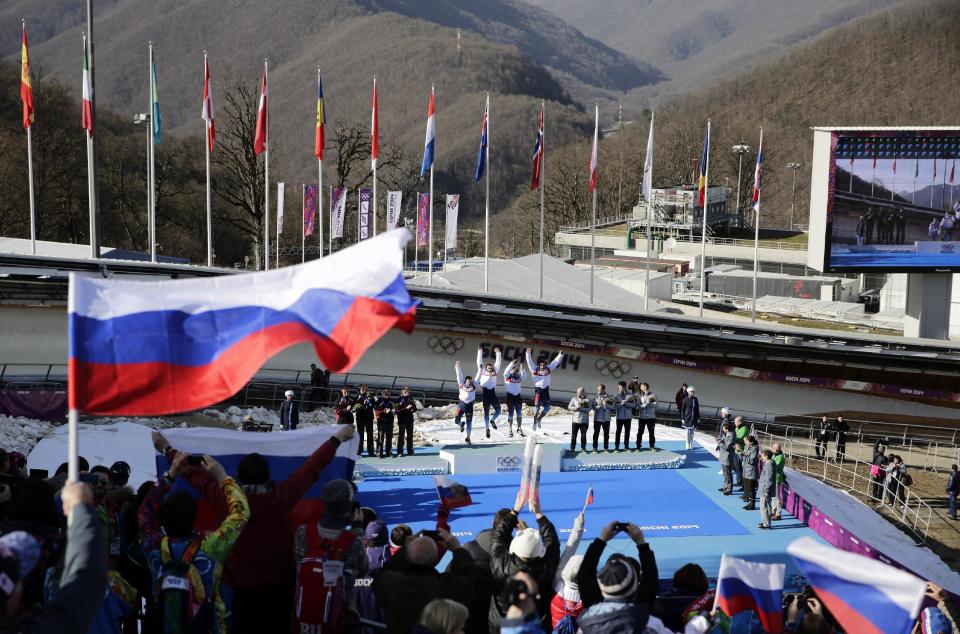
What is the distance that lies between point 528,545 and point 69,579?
9.90 feet

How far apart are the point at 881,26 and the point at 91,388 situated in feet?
606

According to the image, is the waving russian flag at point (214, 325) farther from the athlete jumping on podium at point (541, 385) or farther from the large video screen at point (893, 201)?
the large video screen at point (893, 201)

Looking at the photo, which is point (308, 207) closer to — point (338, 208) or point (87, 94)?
point (338, 208)

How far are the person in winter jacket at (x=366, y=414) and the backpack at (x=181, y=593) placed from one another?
13356 mm

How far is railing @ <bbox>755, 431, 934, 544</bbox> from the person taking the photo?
2081cm

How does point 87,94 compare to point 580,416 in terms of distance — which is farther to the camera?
point 87,94

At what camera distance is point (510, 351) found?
30.0m

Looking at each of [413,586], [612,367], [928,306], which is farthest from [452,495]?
[928,306]

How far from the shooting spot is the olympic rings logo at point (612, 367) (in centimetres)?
3055

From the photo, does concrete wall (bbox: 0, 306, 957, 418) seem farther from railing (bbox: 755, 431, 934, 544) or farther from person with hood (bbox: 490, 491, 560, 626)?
person with hood (bbox: 490, 491, 560, 626)

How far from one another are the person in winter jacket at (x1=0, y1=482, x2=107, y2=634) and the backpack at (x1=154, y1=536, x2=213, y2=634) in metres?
1.63

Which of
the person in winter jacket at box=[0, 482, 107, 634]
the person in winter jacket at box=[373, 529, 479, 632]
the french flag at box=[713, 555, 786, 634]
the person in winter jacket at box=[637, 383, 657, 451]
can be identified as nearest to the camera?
the person in winter jacket at box=[0, 482, 107, 634]

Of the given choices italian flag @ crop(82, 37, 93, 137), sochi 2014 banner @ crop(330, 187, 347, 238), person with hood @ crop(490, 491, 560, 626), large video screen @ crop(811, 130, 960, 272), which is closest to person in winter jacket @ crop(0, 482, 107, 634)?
person with hood @ crop(490, 491, 560, 626)

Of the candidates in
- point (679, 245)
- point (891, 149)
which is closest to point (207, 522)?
point (891, 149)
